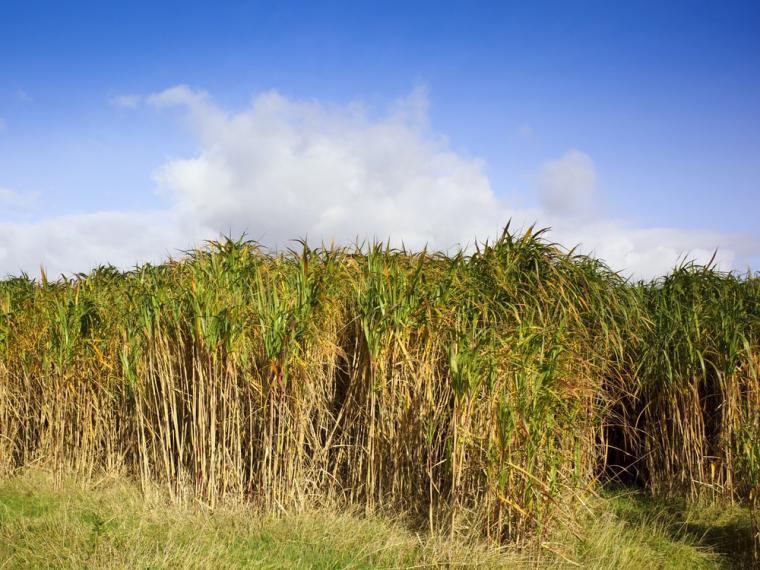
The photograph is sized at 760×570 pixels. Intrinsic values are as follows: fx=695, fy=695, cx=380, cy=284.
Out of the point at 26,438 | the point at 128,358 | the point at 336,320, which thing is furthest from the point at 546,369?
the point at 26,438

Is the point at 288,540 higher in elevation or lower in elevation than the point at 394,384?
lower

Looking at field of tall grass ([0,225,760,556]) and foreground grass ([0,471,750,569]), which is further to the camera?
field of tall grass ([0,225,760,556])

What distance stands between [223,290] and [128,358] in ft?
4.50

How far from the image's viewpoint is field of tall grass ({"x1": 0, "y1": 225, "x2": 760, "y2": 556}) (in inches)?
193

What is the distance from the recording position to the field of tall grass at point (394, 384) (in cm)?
490

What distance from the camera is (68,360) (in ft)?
22.5

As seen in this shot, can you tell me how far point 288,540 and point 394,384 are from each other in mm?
1341

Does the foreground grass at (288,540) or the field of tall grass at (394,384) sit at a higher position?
the field of tall grass at (394,384)

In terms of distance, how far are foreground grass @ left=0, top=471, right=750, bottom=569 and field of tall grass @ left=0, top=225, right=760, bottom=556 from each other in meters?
0.21

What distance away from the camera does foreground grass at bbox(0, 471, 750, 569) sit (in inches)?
174

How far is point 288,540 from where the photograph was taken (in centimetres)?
476

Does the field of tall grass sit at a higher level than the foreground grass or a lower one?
higher

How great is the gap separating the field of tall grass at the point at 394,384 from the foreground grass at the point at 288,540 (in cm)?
21

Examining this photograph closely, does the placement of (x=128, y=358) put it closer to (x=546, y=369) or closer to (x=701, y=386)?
(x=546, y=369)
